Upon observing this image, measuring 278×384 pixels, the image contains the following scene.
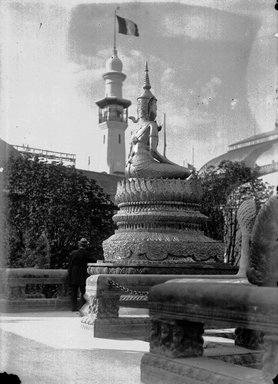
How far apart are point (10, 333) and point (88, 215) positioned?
13.0m

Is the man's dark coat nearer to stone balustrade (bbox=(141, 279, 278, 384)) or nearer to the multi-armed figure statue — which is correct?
the multi-armed figure statue

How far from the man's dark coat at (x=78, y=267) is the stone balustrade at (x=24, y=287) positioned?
92 cm

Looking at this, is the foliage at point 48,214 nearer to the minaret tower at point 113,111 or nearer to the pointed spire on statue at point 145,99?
the minaret tower at point 113,111

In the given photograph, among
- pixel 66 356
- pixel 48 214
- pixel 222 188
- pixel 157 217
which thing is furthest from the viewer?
pixel 222 188

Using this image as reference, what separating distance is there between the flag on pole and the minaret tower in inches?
22.2

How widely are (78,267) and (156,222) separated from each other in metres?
1.85

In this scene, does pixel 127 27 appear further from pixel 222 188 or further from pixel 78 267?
pixel 222 188

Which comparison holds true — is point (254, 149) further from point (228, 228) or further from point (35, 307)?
point (35, 307)

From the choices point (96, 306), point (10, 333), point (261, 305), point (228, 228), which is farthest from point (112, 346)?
point (228, 228)

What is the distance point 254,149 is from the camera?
16078mm

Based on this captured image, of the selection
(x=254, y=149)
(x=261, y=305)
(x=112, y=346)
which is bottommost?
(x=112, y=346)

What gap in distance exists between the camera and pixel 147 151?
10656 millimetres

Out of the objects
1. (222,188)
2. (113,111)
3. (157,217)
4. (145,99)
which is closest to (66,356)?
(157,217)

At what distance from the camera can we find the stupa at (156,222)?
31.3 ft
